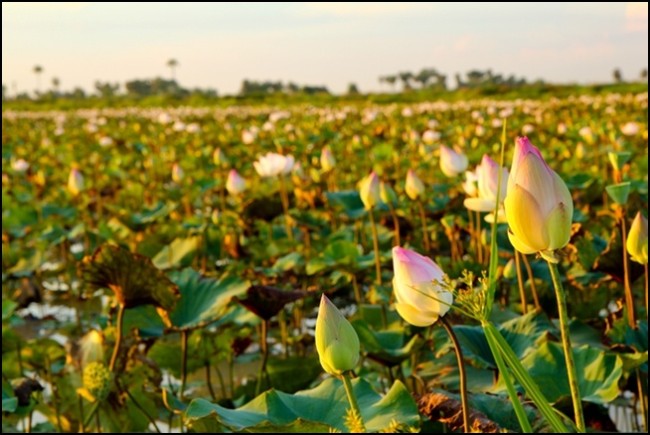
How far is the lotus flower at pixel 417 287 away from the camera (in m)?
0.87

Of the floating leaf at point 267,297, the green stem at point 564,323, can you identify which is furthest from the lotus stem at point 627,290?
the green stem at point 564,323

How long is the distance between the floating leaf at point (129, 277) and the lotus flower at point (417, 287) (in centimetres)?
85

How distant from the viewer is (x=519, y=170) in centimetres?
71

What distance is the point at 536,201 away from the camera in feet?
2.33

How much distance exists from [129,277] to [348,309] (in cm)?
162

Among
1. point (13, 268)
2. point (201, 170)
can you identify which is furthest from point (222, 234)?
point (201, 170)

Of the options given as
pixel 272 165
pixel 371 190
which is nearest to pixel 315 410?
pixel 371 190

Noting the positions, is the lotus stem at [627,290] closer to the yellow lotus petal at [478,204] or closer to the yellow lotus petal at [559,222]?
the yellow lotus petal at [478,204]

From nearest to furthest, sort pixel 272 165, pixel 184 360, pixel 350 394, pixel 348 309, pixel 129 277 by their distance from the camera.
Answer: pixel 350 394
pixel 129 277
pixel 184 360
pixel 272 165
pixel 348 309

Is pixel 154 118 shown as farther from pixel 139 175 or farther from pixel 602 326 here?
pixel 602 326

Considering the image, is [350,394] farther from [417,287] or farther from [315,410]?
[315,410]

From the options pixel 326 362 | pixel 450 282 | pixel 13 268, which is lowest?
pixel 13 268

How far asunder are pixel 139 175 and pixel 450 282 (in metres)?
4.78

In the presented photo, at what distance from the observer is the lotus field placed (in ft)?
2.84
